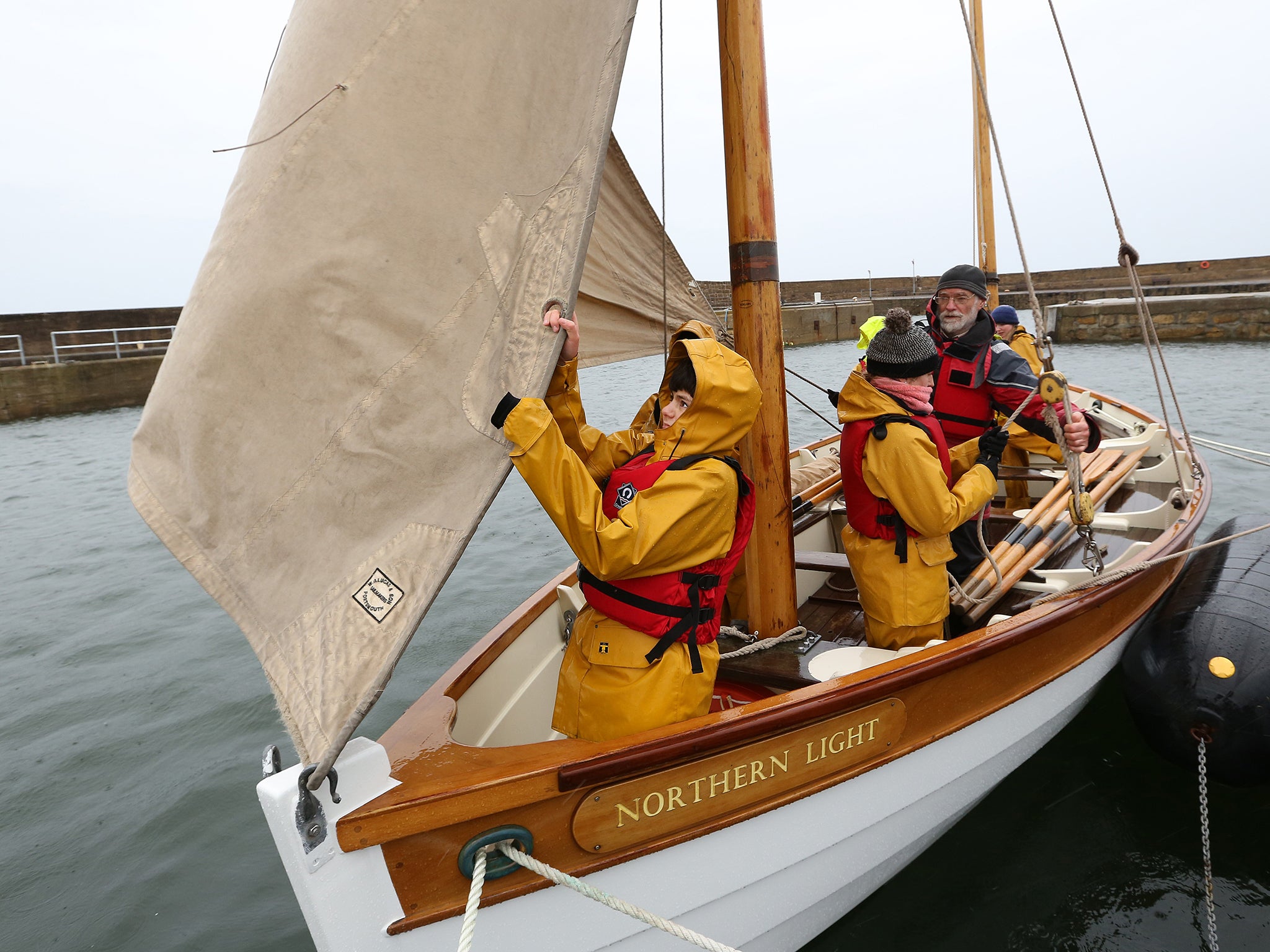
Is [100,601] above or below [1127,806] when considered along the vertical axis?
above

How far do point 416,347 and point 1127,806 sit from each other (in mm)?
4239

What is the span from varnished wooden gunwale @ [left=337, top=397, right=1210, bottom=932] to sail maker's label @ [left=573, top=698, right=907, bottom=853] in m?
0.03

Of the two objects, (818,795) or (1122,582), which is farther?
(1122,582)

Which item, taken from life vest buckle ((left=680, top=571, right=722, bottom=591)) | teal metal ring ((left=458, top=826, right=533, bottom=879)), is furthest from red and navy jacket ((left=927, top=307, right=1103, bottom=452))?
teal metal ring ((left=458, top=826, right=533, bottom=879))

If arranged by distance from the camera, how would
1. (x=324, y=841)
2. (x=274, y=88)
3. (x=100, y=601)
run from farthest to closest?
(x=100, y=601) → (x=274, y=88) → (x=324, y=841)

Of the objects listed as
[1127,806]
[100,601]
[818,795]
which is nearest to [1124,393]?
[1127,806]

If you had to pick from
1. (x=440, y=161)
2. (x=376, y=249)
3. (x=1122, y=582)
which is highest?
(x=440, y=161)

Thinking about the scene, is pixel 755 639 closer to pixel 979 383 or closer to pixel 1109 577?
pixel 1109 577

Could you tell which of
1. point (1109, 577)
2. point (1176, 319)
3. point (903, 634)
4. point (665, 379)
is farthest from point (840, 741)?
point (1176, 319)

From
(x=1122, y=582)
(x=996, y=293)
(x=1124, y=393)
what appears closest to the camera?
(x=1122, y=582)

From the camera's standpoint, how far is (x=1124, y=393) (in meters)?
16.6

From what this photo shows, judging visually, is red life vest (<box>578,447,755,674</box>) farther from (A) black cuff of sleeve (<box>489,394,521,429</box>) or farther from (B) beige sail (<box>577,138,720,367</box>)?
(B) beige sail (<box>577,138,720,367</box>)

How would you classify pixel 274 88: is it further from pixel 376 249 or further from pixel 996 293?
pixel 996 293

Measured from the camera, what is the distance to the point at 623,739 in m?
2.27
